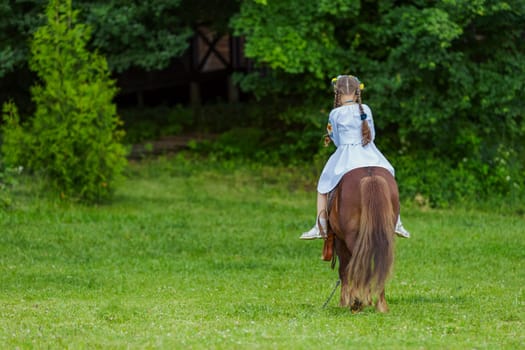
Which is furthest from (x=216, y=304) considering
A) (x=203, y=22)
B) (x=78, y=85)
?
(x=203, y=22)

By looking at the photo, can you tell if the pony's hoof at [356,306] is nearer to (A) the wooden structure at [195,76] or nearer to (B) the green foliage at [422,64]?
(B) the green foliage at [422,64]

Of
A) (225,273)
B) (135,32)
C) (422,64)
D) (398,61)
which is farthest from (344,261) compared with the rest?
(135,32)

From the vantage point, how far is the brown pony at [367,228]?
9.05 m

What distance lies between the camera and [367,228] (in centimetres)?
911

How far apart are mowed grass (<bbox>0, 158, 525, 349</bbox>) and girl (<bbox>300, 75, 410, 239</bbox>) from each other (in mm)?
1080

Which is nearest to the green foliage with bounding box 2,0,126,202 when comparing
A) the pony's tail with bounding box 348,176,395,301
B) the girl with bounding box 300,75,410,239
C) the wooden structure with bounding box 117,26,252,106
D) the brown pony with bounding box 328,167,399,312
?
the girl with bounding box 300,75,410,239

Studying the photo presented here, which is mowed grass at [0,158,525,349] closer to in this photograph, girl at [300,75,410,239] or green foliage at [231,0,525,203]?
girl at [300,75,410,239]

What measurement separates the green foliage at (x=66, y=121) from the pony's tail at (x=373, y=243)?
9546 millimetres

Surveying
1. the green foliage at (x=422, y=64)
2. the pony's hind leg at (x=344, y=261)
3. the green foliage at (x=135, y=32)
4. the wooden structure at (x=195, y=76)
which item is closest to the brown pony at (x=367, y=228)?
the pony's hind leg at (x=344, y=261)

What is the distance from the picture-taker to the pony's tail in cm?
904

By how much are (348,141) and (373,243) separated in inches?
40.3

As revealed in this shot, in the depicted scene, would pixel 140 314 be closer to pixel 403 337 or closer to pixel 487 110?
pixel 403 337

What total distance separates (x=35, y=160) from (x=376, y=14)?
674 centimetres

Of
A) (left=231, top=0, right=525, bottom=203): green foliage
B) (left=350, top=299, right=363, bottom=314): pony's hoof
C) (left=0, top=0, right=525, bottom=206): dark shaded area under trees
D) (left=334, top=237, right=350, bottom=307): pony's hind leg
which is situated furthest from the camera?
(left=0, top=0, right=525, bottom=206): dark shaded area under trees
